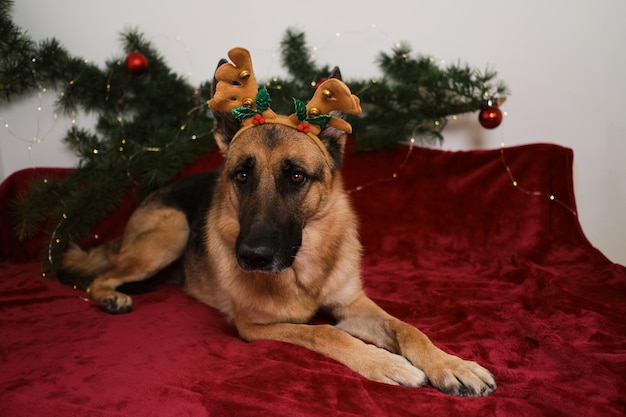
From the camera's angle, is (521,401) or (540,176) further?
(540,176)

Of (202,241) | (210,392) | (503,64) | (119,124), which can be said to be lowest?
(210,392)

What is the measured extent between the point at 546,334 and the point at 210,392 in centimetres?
146

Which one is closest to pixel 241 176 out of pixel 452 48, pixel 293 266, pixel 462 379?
pixel 293 266

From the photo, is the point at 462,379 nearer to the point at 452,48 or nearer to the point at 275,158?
the point at 275,158

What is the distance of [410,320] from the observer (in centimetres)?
245

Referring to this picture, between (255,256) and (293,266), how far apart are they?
0.48 metres

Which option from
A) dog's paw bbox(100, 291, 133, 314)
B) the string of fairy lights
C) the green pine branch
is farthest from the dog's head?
the string of fairy lights

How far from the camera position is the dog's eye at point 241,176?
2.24 m

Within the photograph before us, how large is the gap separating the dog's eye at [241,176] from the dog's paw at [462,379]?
115 centimetres

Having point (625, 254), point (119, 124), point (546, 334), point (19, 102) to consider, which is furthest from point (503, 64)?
point (19, 102)

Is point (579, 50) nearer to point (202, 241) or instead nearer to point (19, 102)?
point (202, 241)

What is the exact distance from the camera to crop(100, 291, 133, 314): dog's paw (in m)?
2.63

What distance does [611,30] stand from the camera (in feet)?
11.0

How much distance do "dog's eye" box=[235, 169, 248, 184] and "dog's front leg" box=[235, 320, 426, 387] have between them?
26.8 inches
